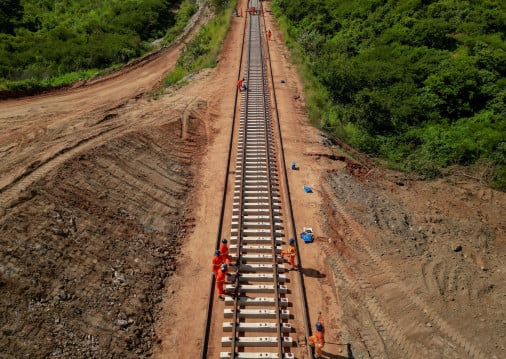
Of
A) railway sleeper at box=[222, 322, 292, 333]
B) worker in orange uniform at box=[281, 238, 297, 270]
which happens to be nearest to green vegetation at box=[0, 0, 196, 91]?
worker in orange uniform at box=[281, 238, 297, 270]

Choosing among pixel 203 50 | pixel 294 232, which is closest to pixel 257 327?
pixel 294 232

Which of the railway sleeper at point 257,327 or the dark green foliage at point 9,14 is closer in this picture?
the railway sleeper at point 257,327

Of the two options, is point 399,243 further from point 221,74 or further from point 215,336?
point 221,74

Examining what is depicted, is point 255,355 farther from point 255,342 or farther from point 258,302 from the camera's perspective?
point 258,302

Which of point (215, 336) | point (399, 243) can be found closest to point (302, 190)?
point (399, 243)

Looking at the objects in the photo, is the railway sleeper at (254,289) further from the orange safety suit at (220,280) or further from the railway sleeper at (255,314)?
the railway sleeper at (255,314)

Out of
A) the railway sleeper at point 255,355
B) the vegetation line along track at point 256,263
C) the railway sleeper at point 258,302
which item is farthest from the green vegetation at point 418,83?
the railway sleeper at point 255,355
